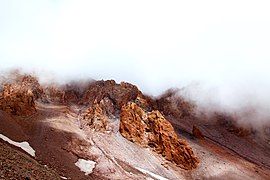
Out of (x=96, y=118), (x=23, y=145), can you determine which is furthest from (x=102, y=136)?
(x=23, y=145)

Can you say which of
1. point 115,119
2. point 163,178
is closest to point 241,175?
point 163,178

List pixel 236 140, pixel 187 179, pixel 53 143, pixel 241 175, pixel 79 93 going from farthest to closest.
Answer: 1. pixel 236 140
2. pixel 79 93
3. pixel 241 175
4. pixel 187 179
5. pixel 53 143

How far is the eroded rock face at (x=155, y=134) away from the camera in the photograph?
131 m

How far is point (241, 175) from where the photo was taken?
129 meters

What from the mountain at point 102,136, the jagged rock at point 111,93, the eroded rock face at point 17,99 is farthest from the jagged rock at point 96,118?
the eroded rock face at point 17,99

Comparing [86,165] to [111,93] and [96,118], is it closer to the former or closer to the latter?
[96,118]

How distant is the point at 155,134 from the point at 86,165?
1449 inches

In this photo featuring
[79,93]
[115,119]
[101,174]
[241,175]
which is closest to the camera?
[101,174]

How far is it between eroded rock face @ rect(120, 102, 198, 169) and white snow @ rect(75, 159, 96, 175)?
27.3 m

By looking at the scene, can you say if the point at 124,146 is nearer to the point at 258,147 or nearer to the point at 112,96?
the point at 112,96

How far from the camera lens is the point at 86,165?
343 ft

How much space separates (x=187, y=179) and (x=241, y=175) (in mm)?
18206

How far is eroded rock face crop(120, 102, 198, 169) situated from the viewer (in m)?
131

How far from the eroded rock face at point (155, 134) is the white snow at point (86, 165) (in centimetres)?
2731
